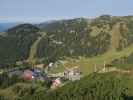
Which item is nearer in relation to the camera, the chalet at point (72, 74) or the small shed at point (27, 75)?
the chalet at point (72, 74)

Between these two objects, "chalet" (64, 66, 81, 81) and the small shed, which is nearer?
"chalet" (64, 66, 81, 81)

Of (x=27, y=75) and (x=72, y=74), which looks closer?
(x=72, y=74)

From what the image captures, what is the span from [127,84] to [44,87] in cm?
4876

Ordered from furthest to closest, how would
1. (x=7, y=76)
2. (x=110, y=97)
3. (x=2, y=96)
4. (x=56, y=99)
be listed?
(x=7, y=76)
(x=2, y=96)
(x=56, y=99)
(x=110, y=97)

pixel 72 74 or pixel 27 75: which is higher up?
pixel 72 74

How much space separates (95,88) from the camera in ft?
391

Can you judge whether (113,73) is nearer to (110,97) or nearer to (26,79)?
(110,97)

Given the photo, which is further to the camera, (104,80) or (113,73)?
(113,73)

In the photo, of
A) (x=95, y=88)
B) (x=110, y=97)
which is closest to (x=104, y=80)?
(x=95, y=88)

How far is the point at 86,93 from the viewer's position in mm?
115250

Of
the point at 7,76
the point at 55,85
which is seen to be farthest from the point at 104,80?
the point at 7,76

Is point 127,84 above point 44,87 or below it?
above

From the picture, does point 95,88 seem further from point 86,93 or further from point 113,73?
point 113,73

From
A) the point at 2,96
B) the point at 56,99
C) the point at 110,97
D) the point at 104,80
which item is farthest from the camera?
the point at 2,96
